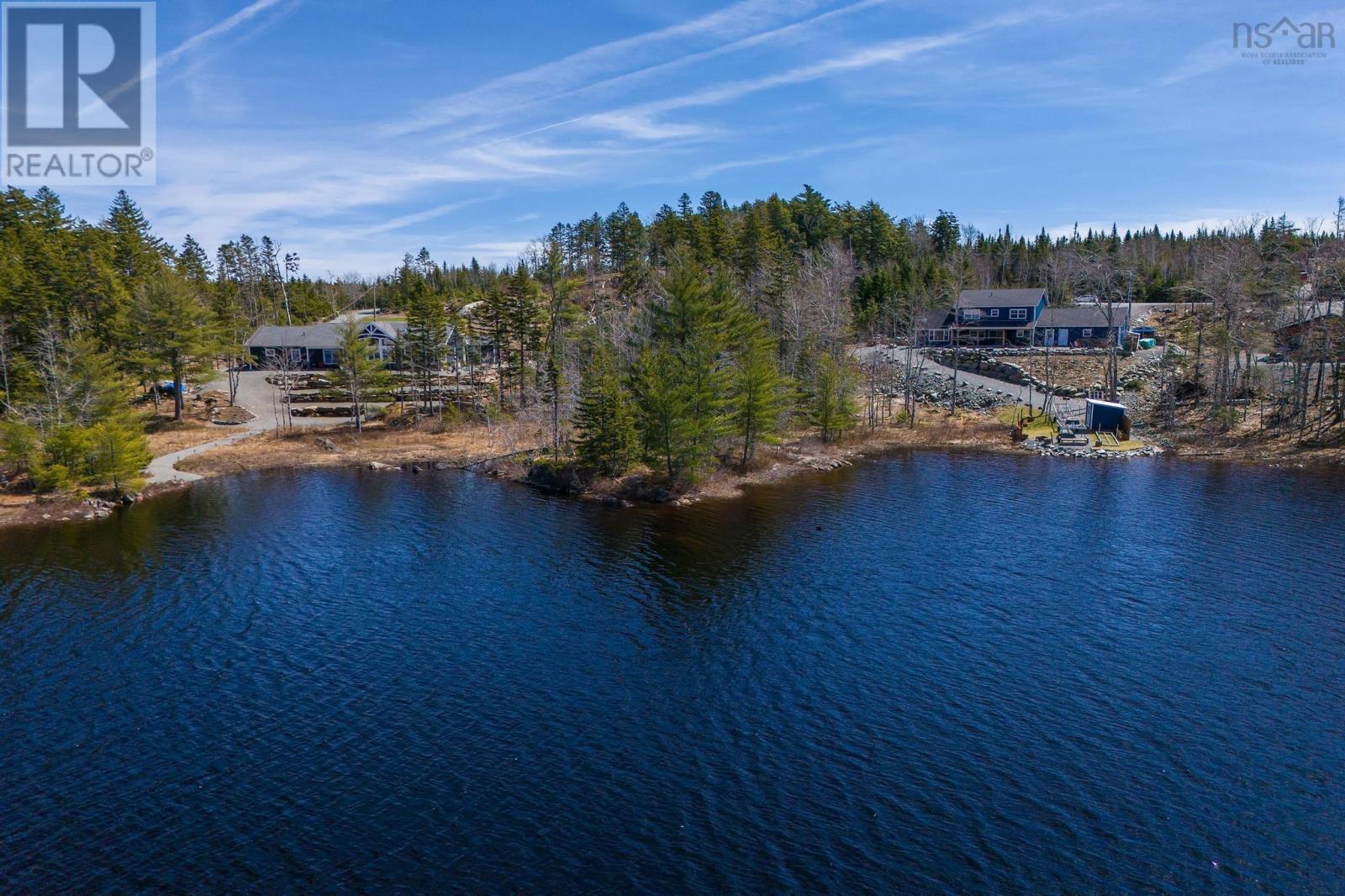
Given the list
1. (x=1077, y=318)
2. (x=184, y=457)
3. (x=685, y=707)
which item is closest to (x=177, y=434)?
(x=184, y=457)

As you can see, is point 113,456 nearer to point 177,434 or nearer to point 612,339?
point 177,434

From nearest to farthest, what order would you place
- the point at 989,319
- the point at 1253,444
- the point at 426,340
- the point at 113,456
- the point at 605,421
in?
the point at 113,456 < the point at 605,421 < the point at 1253,444 < the point at 426,340 < the point at 989,319

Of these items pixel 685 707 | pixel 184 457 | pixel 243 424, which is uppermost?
pixel 243 424

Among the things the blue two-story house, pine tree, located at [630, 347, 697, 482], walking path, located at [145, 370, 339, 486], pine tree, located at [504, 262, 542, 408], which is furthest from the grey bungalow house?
the blue two-story house

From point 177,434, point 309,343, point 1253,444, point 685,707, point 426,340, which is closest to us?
point 685,707

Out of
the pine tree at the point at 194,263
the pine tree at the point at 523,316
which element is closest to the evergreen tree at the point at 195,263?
the pine tree at the point at 194,263

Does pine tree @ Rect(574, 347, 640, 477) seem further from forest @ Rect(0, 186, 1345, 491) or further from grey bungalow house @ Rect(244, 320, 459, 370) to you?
grey bungalow house @ Rect(244, 320, 459, 370)

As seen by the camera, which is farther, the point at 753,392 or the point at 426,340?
the point at 426,340
